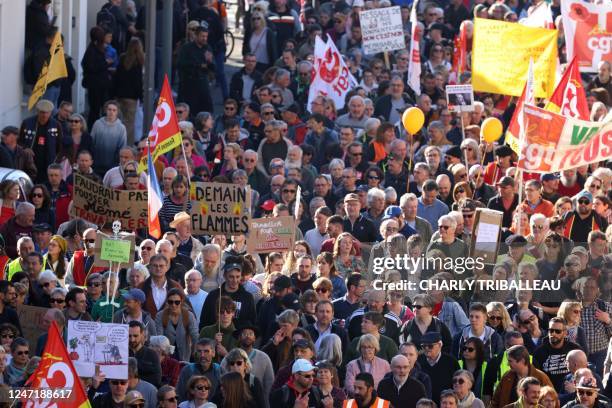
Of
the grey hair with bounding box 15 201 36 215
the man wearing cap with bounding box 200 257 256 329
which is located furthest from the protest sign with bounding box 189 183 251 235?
the grey hair with bounding box 15 201 36 215

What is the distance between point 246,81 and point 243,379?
11.9m

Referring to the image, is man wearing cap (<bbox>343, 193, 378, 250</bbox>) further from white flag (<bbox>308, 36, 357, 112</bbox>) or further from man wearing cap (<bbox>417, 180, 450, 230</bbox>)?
white flag (<bbox>308, 36, 357, 112</bbox>)

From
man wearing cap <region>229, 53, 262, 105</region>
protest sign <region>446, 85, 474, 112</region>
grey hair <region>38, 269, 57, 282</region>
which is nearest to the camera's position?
grey hair <region>38, 269, 57, 282</region>

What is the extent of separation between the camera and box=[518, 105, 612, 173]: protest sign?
2055 cm

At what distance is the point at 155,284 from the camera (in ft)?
58.9

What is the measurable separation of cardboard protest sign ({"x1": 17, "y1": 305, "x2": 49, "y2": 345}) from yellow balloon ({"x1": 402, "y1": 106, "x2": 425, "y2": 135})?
782 cm

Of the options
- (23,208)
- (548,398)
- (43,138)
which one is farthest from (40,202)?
(548,398)

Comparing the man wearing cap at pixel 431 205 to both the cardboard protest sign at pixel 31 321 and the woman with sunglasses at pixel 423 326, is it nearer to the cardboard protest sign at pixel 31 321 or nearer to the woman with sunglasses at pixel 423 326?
the woman with sunglasses at pixel 423 326

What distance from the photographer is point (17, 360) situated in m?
16.3

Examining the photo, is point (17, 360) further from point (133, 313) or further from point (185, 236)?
point (185, 236)

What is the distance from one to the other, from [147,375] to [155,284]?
1.73 meters

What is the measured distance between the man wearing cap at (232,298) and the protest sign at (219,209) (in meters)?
0.39

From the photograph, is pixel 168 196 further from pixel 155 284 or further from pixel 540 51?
pixel 540 51

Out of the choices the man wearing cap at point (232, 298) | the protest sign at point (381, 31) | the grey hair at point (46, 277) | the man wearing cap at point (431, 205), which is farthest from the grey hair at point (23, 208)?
the protest sign at point (381, 31)
